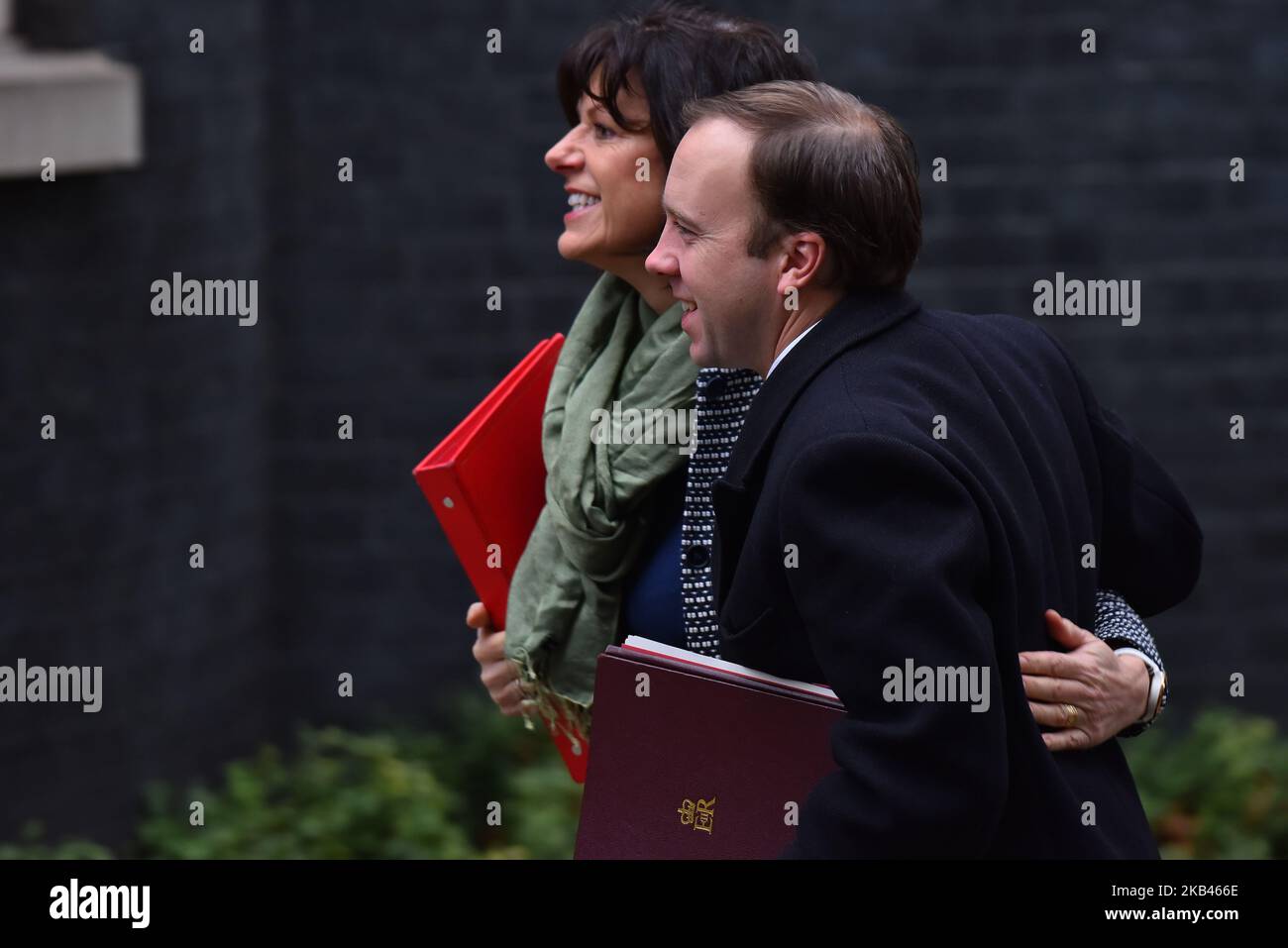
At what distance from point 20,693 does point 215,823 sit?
2.57 feet

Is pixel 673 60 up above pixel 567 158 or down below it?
above

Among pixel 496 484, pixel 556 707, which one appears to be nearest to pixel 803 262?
pixel 496 484

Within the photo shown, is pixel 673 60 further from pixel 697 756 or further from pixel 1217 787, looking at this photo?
pixel 1217 787

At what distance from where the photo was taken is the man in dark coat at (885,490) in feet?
6.37

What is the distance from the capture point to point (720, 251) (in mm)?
2236

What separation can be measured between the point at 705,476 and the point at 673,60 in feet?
2.08

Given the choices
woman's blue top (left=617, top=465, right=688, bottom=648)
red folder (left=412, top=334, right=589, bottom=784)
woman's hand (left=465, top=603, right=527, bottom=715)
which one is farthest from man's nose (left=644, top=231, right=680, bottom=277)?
woman's hand (left=465, top=603, right=527, bottom=715)

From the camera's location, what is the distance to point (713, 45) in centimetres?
265

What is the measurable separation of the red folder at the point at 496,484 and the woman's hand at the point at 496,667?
2 cm

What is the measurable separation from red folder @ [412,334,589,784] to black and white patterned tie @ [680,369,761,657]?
17.1 inches

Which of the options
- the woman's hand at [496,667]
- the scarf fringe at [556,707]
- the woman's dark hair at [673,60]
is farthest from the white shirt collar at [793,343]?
the woman's hand at [496,667]
